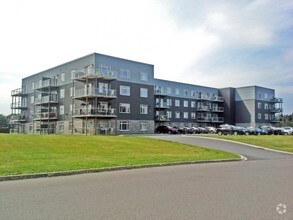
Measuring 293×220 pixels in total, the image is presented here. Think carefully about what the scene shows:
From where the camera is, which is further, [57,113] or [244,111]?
[244,111]

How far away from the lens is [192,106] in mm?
81062

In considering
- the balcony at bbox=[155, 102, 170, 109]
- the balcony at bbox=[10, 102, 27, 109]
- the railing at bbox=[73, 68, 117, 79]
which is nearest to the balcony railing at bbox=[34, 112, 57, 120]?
the railing at bbox=[73, 68, 117, 79]

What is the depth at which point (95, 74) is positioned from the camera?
1940 inches

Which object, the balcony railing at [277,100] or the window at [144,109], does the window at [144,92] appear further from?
the balcony railing at [277,100]

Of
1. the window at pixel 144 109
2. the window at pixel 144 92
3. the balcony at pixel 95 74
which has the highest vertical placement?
the balcony at pixel 95 74

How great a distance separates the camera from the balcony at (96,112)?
48781 mm

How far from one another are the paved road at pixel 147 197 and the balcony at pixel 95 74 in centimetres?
3858

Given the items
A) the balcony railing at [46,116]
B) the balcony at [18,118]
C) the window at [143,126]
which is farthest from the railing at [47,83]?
the window at [143,126]

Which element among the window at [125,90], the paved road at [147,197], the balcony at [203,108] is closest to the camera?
the paved road at [147,197]

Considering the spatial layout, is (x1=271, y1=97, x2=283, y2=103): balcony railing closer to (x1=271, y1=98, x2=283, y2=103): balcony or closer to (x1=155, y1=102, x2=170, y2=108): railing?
(x1=271, y1=98, x2=283, y2=103): balcony

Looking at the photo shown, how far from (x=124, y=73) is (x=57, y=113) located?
14.4 meters

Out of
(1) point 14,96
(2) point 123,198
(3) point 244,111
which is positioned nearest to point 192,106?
(3) point 244,111

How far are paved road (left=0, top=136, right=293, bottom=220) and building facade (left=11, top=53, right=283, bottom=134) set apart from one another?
38301 millimetres

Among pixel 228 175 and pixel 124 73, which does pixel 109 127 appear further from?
pixel 228 175
